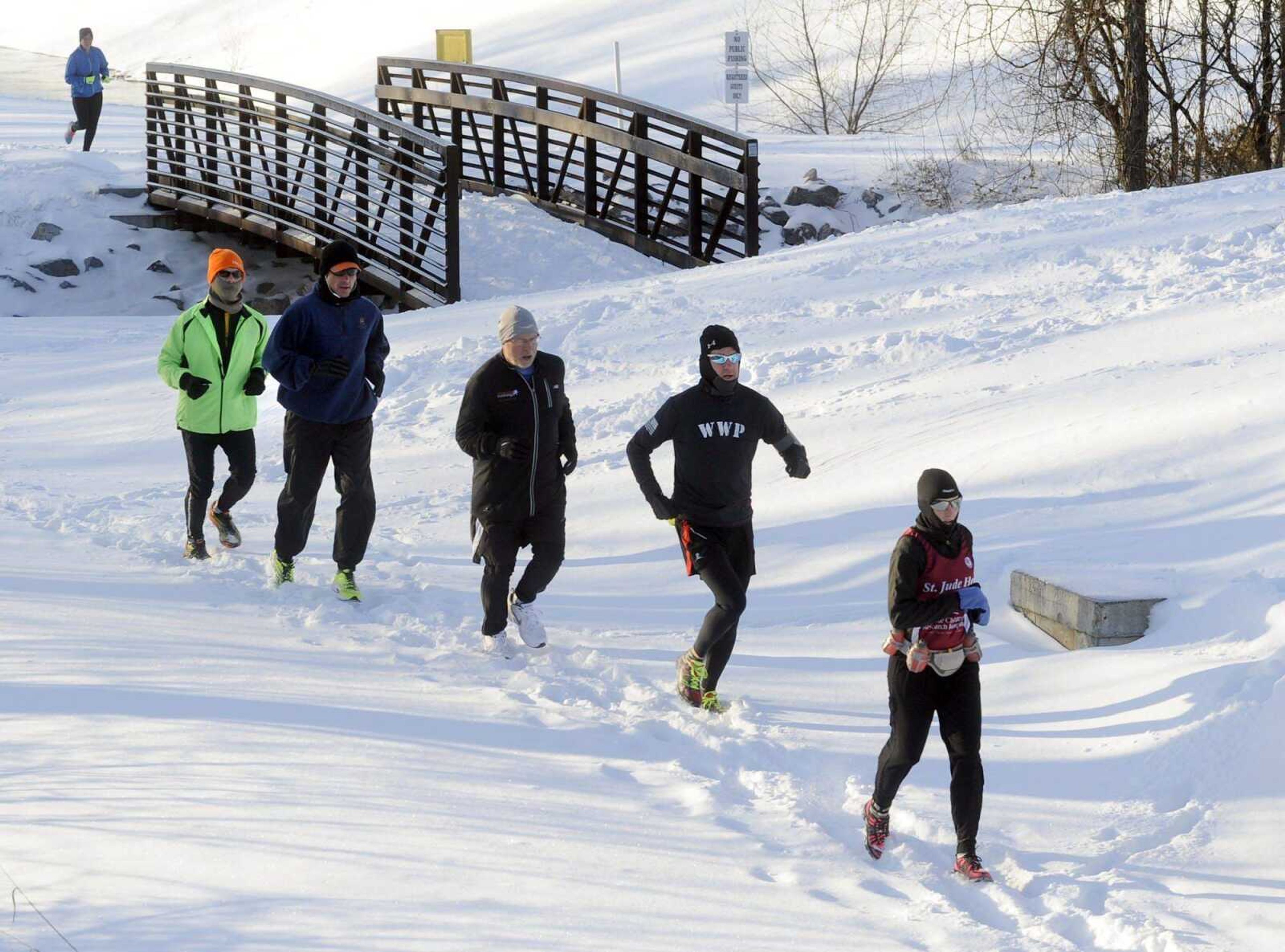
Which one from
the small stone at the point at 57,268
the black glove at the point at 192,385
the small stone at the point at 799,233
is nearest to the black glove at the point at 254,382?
the black glove at the point at 192,385

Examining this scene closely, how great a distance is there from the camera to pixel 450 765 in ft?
16.0

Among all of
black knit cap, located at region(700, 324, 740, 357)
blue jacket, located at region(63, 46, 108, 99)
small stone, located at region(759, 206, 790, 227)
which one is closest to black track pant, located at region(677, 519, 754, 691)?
black knit cap, located at region(700, 324, 740, 357)

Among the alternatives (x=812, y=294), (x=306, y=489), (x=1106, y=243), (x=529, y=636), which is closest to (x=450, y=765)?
(x=529, y=636)

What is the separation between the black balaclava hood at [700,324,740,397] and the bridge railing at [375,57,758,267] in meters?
9.19

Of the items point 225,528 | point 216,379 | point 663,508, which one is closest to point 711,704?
point 663,508

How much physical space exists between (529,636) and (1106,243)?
6553 millimetres

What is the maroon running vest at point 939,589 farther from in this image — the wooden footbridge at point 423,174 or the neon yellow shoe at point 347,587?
the wooden footbridge at point 423,174

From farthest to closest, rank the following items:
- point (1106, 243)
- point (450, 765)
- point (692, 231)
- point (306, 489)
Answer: point (692, 231)
point (1106, 243)
point (306, 489)
point (450, 765)

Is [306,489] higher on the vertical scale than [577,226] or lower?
lower

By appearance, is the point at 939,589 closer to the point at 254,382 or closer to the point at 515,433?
the point at 515,433

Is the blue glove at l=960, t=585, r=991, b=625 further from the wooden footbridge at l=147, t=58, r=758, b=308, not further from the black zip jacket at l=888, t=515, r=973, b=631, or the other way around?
the wooden footbridge at l=147, t=58, r=758, b=308

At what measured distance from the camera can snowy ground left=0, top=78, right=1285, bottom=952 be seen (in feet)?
13.0

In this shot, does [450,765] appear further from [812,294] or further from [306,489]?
[812,294]

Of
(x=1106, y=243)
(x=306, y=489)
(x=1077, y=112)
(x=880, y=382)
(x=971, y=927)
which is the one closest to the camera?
(x=971, y=927)
